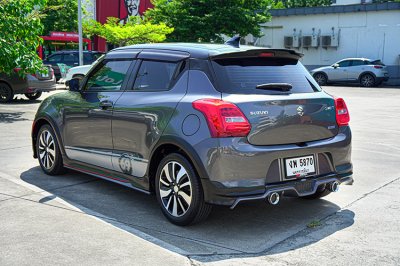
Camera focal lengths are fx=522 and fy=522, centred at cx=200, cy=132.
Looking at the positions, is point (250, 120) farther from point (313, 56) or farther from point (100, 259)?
point (313, 56)

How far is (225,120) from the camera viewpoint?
4379 mm

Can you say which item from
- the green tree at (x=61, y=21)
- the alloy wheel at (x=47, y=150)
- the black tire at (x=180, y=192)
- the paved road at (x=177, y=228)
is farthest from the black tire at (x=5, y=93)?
the green tree at (x=61, y=21)

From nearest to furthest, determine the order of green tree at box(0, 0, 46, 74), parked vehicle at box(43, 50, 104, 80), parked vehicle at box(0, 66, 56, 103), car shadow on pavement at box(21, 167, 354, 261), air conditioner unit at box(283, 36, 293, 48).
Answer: car shadow on pavement at box(21, 167, 354, 261), green tree at box(0, 0, 46, 74), parked vehicle at box(0, 66, 56, 103), parked vehicle at box(43, 50, 104, 80), air conditioner unit at box(283, 36, 293, 48)

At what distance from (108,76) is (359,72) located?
80.0 feet

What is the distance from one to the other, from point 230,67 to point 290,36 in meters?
31.9

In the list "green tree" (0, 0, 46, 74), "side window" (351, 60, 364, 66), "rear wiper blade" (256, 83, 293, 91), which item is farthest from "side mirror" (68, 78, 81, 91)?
"side window" (351, 60, 364, 66)

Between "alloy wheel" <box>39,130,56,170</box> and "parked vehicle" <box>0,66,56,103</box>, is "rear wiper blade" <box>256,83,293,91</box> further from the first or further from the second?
"parked vehicle" <box>0,66,56,103</box>

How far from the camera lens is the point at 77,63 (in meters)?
26.4

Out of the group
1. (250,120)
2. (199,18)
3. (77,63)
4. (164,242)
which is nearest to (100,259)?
(164,242)

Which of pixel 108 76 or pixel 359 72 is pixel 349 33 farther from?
pixel 108 76

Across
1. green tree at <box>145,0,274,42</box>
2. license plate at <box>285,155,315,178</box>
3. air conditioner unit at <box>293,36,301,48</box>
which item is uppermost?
green tree at <box>145,0,274,42</box>

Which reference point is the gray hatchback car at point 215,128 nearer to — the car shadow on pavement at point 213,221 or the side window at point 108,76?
the side window at point 108,76

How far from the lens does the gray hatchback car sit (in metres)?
4.43

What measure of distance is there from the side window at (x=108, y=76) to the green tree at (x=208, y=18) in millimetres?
24339
